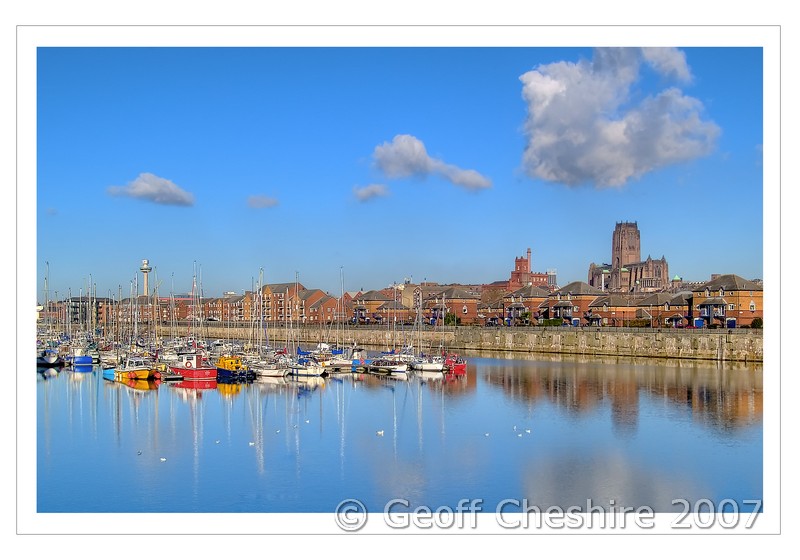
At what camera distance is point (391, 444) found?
24.0 meters

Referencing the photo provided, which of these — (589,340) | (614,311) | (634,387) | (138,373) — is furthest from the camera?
(614,311)

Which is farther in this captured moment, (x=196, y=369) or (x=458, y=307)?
(x=458, y=307)

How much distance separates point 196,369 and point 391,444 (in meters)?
16.9

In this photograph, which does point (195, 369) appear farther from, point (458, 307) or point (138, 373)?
point (458, 307)

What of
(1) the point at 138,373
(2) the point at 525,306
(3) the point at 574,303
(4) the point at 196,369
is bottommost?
(1) the point at 138,373

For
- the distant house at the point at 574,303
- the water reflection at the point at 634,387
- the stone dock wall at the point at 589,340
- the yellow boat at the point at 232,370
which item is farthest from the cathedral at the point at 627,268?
the yellow boat at the point at 232,370

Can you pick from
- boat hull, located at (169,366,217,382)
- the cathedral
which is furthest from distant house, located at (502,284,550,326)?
the cathedral

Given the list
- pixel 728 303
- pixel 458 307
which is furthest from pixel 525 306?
pixel 728 303

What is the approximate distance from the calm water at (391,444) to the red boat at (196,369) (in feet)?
3.22

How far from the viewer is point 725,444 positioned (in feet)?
78.5

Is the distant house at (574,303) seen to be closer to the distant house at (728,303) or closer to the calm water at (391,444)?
the distant house at (728,303)
